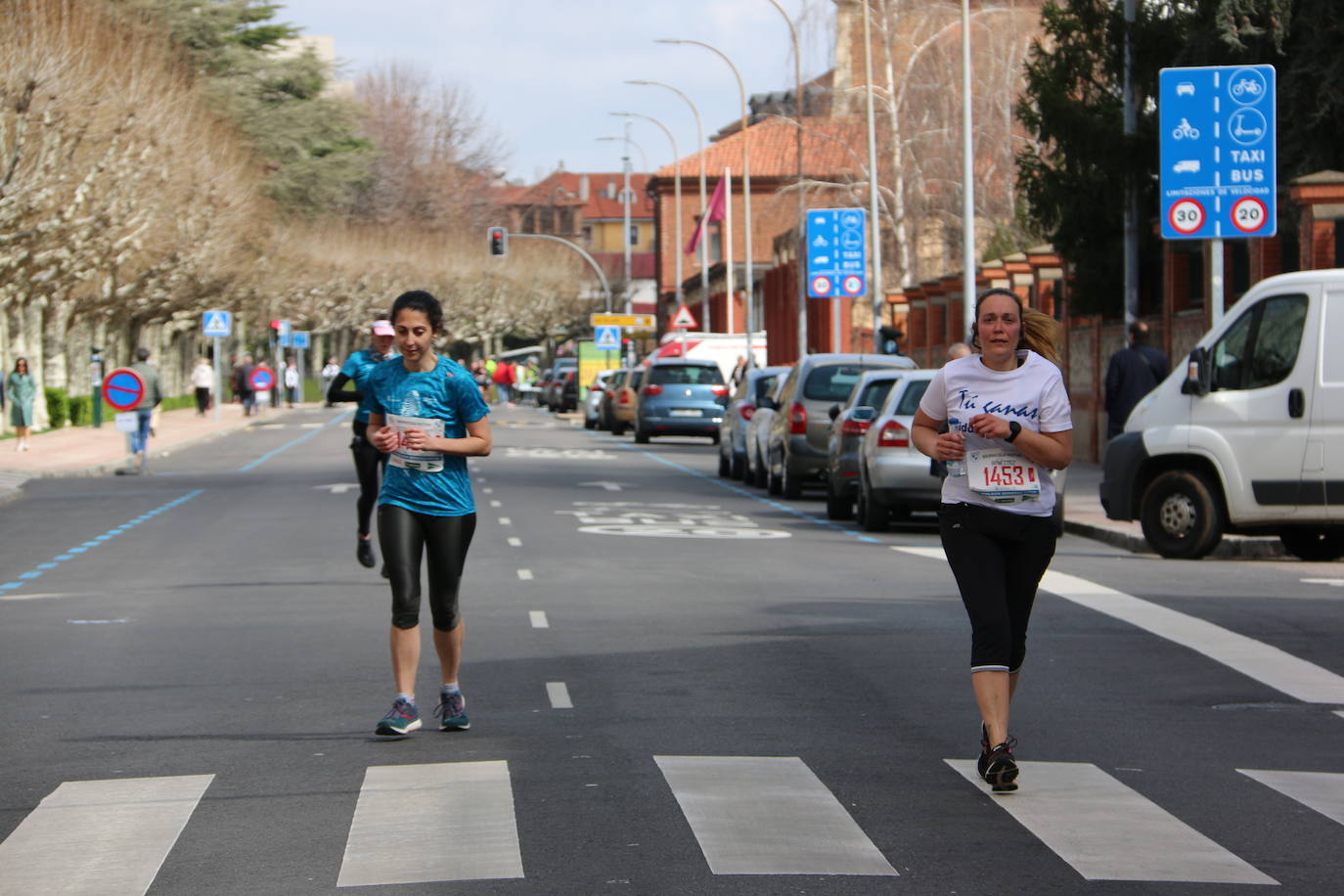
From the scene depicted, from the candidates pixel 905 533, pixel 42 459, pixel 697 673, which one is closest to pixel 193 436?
pixel 42 459

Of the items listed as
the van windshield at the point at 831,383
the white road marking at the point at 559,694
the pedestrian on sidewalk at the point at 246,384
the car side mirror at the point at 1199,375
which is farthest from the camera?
the pedestrian on sidewalk at the point at 246,384

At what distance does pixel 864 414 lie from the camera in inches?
864

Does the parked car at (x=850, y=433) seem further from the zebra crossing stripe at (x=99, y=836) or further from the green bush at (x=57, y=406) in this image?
the green bush at (x=57, y=406)

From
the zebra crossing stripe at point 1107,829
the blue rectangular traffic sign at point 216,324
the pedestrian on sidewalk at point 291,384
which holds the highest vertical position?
the blue rectangular traffic sign at point 216,324

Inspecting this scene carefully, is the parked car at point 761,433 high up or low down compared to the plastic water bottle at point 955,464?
down

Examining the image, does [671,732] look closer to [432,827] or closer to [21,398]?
[432,827]

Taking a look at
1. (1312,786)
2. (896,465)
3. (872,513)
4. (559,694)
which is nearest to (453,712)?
(559,694)

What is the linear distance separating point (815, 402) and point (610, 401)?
27.4 metres

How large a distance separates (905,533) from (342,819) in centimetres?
1428

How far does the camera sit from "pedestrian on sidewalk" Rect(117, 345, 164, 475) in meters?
31.4

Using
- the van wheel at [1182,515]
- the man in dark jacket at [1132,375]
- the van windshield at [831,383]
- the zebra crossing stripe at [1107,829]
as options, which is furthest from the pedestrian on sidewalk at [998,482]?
the van windshield at [831,383]

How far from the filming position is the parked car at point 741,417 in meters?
30.1

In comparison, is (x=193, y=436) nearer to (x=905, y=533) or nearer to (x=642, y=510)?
(x=642, y=510)

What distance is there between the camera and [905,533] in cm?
2098
